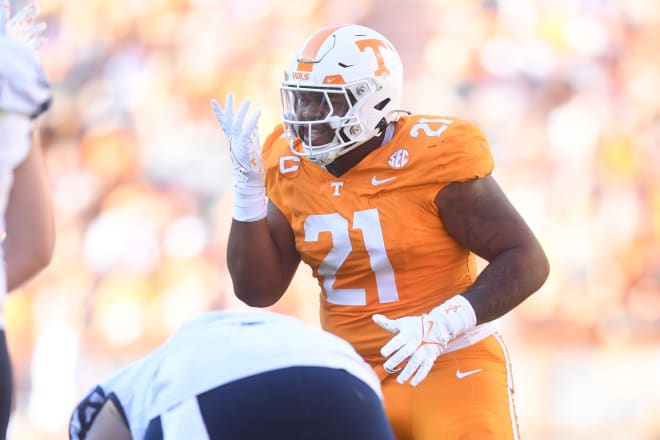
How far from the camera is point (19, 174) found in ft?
6.07

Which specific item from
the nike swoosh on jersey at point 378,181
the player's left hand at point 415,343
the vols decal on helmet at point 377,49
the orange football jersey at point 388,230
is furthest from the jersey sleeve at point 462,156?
the player's left hand at point 415,343

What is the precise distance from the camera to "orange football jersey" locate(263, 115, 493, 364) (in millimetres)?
2590

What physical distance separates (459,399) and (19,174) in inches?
43.5

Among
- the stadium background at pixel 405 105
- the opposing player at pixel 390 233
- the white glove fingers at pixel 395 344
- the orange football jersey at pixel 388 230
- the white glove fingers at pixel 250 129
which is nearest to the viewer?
the white glove fingers at pixel 395 344

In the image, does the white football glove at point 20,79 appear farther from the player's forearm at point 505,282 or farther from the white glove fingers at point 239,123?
the player's forearm at point 505,282

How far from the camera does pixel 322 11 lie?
680 centimetres

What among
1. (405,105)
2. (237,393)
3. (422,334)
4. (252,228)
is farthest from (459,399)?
(405,105)

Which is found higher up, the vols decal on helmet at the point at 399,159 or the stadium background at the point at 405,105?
the vols decal on helmet at the point at 399,159

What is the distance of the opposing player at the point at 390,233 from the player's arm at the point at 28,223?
77 cm

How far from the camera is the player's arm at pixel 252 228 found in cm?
273

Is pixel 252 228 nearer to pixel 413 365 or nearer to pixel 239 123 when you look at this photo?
pixel 239 123

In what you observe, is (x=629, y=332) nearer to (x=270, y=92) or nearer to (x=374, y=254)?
(x=270, y=92)

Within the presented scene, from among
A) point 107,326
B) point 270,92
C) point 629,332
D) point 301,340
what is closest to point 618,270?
point 629,332

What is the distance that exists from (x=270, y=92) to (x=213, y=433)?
5163mm
